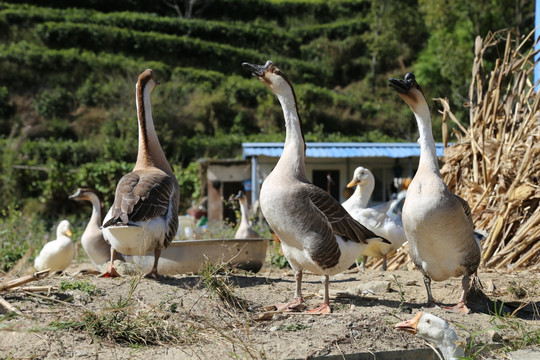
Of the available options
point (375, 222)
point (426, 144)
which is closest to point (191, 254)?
point (375, 222)

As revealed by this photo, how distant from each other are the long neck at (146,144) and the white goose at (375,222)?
2534mm

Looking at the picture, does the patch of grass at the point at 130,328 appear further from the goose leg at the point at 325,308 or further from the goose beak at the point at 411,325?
the goose beak at the point at 411,325

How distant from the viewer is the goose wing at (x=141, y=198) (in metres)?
5.67

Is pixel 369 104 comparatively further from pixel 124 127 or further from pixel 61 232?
pixel 61 232

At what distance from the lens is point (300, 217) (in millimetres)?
4793

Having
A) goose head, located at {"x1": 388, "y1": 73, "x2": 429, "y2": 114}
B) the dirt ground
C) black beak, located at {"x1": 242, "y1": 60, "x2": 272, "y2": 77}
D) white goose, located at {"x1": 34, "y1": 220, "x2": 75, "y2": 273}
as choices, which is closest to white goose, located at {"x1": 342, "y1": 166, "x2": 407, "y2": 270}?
the dirt ground

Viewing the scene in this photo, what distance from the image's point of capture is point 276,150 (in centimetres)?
1892

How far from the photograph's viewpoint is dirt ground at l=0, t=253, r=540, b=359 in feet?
12.1

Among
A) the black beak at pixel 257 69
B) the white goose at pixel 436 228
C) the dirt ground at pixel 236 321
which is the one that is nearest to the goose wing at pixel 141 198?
the dirt ground at pixel 236 321

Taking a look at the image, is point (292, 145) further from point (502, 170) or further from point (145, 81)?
point (502, 170)

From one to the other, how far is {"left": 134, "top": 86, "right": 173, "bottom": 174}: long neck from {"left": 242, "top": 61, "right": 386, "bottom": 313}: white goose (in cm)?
199

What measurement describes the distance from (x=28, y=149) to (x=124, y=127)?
443 cm

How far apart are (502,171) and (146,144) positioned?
4.17 m

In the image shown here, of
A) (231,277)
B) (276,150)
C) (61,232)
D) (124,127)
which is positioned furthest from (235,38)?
(231,277)
